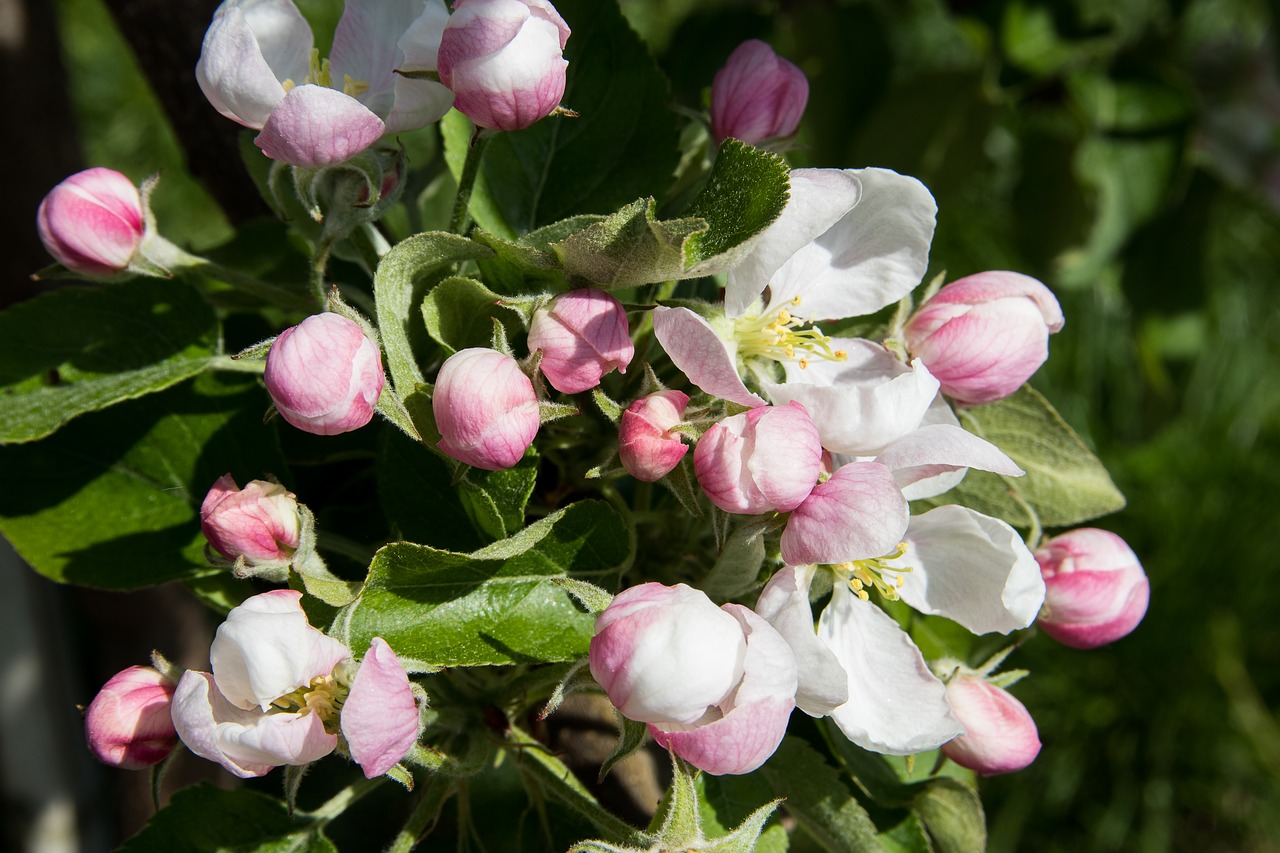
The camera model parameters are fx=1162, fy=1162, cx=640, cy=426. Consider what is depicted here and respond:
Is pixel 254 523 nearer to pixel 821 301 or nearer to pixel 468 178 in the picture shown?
pixel 468 178

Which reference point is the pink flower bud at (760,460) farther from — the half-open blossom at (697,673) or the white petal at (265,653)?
the white petal at (265,653)

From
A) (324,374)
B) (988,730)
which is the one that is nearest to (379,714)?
(324,374)

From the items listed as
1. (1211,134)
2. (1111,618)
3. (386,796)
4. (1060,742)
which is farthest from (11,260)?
(1060,742)

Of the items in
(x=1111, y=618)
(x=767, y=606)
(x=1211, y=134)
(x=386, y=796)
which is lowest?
(x=386, y=796)

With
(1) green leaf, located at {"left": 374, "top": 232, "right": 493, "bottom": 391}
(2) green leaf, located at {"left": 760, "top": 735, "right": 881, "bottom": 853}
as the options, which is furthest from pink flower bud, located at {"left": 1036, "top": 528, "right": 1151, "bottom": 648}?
(1) green leaf, located at {"left": 374, "top": 232, "right": 493, "bottom": 391}

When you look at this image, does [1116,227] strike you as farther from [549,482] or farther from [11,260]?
[11,260]

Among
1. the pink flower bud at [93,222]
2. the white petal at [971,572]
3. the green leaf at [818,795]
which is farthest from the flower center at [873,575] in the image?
the pink flower bud at [93,222]

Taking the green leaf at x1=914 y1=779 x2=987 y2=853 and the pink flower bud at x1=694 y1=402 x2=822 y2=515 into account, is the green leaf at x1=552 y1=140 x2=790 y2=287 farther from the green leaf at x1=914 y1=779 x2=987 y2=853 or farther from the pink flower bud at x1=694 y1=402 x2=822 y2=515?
the green leaf at x1=914 y1=779 x2=987 y2=853

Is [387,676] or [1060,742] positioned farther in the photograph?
[1060,742]
